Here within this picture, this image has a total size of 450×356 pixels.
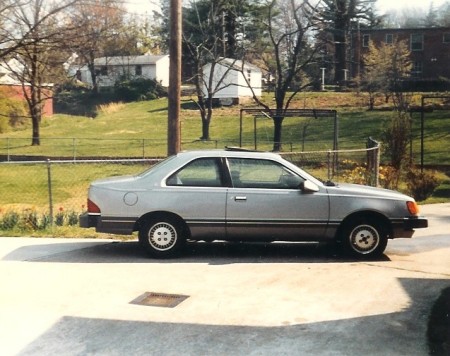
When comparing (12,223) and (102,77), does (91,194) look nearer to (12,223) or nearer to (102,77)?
(12,223)

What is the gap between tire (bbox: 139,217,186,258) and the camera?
9031 millimetres

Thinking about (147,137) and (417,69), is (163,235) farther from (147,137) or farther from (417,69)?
(417,69)

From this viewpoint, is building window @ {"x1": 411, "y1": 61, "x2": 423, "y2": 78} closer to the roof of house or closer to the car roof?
the roof of house

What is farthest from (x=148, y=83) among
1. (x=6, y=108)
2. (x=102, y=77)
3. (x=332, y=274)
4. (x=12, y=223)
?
A: (x=332, y=274)

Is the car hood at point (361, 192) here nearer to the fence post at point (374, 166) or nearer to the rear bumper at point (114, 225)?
the rear bumper at point (114, 225)

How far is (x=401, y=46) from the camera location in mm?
50281

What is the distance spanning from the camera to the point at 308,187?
8930 mm

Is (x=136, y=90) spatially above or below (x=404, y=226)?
above

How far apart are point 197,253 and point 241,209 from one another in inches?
44.0

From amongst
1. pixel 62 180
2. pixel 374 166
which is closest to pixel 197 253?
pixel 374 166

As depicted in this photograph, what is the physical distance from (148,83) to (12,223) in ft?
174

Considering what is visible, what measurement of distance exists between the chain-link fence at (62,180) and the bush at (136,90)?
32173 mm

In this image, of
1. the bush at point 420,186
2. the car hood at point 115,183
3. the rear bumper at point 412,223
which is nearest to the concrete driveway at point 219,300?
the rear bumper at point 412,223

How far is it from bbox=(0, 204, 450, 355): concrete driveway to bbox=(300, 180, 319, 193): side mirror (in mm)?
1021
